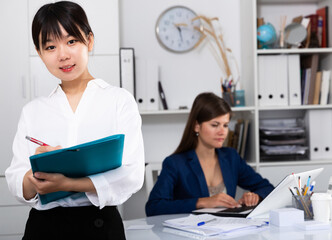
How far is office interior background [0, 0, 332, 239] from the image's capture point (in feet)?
10.1

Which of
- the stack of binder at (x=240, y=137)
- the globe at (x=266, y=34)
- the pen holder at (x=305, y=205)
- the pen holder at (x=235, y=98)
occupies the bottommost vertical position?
the pen holder at (x=305, y=205)

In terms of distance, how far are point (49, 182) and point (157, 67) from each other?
222 cm


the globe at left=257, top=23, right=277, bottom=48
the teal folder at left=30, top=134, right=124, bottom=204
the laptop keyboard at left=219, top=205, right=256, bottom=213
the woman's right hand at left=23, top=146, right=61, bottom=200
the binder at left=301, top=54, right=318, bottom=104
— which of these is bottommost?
the laptop keyboard at left=219, top=205, right=256, bottom=213

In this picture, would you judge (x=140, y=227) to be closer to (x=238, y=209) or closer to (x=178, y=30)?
(x=238, y=209)

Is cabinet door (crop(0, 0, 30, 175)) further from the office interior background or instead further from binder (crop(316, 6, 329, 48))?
binder (crop(316, 6, 329, 48))

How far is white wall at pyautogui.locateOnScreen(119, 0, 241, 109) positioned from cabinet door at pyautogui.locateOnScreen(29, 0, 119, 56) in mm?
326

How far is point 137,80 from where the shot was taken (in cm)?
328

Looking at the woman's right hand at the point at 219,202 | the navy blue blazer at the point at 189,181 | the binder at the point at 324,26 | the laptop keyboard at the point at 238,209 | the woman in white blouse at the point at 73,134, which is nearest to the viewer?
the woman in white blouse at the point at 73,134

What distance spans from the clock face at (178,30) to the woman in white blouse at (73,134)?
2252mm

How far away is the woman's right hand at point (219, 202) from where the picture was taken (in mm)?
2112

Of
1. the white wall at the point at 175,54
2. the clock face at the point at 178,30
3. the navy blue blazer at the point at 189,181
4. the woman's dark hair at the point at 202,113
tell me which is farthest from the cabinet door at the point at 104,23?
the navy blue blazer at the point at 189,181

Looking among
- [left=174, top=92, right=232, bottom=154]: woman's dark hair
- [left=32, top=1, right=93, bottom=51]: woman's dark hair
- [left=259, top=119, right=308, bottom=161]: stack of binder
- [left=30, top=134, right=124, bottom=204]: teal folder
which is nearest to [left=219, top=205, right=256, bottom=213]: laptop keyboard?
[left=174, top=92, right=232, bottom=154]: woman's dark hair

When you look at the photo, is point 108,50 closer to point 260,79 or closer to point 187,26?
point 187,26

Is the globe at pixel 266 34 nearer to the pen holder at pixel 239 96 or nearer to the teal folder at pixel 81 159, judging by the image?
the pen holder at pixel 239 96
